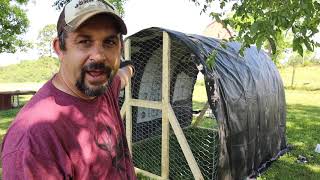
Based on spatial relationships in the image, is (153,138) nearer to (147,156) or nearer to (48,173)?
(147,156)

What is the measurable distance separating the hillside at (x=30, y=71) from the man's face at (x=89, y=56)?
31562mm

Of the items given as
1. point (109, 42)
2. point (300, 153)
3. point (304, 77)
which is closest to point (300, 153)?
point (300, 153)

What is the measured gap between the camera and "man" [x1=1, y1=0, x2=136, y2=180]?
1.26 meters

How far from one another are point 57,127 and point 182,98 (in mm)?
7556

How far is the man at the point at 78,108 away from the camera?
1.26 meters

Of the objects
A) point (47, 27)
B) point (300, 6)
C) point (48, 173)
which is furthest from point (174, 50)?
point (47, 27)

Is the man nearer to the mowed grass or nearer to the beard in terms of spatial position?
the beard

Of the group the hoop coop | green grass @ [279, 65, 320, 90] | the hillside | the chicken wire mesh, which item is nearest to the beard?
the hoop coop

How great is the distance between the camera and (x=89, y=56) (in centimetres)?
150

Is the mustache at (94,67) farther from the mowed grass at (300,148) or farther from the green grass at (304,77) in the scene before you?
the green grass at (304,77)

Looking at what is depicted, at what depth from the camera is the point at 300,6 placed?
1.95 meters

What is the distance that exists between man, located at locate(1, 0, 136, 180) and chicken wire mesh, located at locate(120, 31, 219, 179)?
3.79 metres

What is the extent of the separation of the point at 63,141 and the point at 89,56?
0.39m

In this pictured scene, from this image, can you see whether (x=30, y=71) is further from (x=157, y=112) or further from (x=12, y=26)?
(x=157, y=112)
